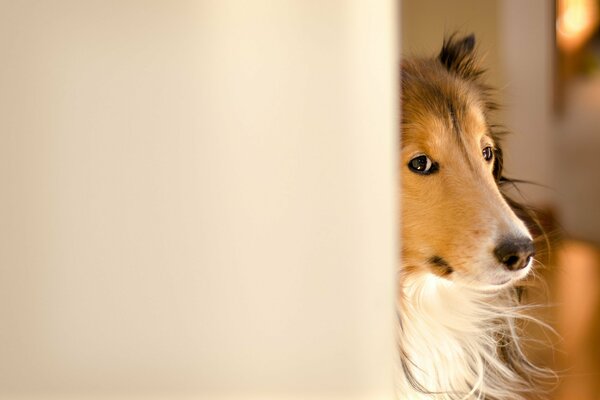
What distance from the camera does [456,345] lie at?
3.89 ft

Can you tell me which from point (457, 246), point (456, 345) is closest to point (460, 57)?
point (457, 246)

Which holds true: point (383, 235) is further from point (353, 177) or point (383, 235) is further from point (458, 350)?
point (458, 350)

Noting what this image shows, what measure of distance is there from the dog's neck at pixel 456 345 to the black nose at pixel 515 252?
57mm

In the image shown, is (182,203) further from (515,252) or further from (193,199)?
(515,252)

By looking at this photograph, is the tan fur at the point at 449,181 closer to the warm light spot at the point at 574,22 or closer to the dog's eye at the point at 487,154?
the dog's eye at the point at 487,154

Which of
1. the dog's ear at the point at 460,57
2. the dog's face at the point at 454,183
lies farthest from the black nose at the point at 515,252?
the dog's ear at the point at 460,57

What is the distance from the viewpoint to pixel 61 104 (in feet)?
4.08

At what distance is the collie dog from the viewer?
113cm

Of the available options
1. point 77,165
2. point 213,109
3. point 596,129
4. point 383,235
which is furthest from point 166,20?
point 596,129

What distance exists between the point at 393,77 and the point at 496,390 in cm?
55

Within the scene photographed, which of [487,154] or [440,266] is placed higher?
[487,154]

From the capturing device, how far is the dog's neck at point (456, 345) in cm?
117

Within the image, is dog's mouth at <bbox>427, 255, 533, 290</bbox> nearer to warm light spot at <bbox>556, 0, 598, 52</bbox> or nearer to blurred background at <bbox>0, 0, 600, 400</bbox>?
blurred background at <bbox>0, 0, 600, 400</bbox>

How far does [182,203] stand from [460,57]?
541mm
